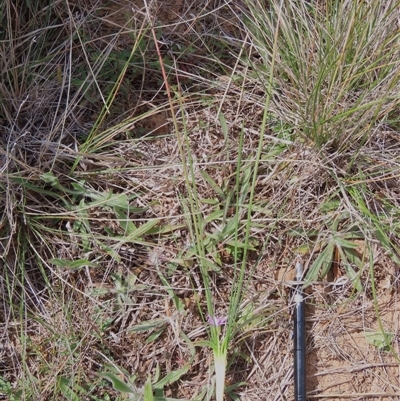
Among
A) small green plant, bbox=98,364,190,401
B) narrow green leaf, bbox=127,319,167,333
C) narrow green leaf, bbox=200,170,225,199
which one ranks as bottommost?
small green plant, bbox=98,364,190,401

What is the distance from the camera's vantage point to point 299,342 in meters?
1.61

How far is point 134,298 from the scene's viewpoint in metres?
1.67

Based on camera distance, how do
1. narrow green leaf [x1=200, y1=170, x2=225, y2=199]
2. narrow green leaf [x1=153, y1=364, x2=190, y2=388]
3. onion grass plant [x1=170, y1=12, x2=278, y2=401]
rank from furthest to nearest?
narrow green leaf [x1=200, y1=170, x2=225, y2=199], narrow green leaf [x1=153, y1=364, x2=190, y2=388], onion grass plant [x1=170, y1=12, x2=278, y2=401]

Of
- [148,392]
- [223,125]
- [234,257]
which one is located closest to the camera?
[148,392]

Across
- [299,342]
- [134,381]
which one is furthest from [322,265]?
[134,381]

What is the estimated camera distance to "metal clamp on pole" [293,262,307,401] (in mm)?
1585

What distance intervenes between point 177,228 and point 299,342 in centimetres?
43

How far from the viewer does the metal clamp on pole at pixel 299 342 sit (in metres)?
1.58

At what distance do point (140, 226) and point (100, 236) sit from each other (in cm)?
11

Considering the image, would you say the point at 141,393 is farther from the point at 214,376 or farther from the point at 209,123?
the point at 209,123

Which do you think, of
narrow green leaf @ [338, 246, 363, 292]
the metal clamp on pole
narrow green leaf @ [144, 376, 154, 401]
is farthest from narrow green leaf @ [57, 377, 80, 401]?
narrow green leaf @ [338, 246, 363, 292]

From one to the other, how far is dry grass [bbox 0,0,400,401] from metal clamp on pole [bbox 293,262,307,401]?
32 millimetres

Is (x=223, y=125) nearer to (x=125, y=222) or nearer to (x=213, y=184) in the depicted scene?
(x=213, y=184)

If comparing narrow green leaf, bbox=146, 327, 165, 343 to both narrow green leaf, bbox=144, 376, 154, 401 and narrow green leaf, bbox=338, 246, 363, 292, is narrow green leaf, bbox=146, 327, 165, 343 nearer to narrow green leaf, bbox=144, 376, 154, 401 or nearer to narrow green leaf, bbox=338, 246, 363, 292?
narrow green leaf, bbox=144, 376, 154, 401
